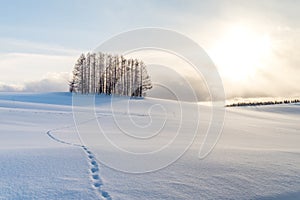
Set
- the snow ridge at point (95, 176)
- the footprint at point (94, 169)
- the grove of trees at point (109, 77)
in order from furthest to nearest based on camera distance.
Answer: the grove of trees at point (109, 77) → the footprint at point (94, 169) → the snow ridge at point (95, 176)

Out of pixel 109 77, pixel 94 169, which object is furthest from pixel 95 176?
pixel 109 77

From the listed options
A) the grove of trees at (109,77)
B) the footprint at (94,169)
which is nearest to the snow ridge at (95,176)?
the footprint at (94,169)

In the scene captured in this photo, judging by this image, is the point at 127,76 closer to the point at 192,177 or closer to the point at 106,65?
the point at 106,65

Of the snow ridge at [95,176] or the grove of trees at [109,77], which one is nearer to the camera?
the snow ridge at [95,176]

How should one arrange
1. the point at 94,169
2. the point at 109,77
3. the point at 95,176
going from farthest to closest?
the point at 109,77
the point at 94,169
the point at 95,176

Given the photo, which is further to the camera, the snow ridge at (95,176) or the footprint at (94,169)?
the footprint at (94,169)

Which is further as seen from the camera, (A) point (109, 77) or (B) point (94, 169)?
(A) point (109, 77)

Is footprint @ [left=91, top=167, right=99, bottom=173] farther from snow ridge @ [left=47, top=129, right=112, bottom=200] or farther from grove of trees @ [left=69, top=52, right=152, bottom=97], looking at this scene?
grove of trees @ [left=69, top=52, right=152, bottom=97]

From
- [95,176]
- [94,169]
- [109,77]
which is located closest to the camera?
[95,176]

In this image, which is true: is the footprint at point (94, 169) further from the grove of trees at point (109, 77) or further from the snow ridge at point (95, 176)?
the grove of trees at point (109, 77)

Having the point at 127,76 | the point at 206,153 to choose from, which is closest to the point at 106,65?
the point at 127,76

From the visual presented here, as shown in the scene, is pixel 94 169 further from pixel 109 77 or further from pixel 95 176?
pixel 109 77

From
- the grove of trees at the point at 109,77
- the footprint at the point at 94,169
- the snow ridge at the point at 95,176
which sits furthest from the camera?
the grove of trees at the point at 109,77

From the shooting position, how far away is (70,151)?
573 centimetres
